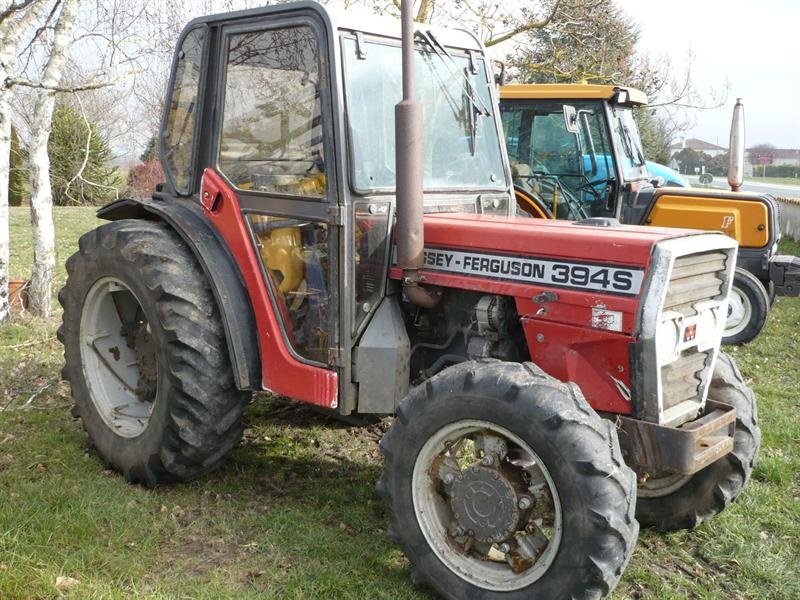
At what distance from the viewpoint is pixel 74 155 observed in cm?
1972

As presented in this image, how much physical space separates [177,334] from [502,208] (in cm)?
175

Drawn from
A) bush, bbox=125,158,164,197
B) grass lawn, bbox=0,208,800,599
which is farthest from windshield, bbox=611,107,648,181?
bush, bbox=125,158,164,197

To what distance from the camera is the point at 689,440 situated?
3.06m

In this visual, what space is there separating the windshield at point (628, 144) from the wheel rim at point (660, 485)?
5112 mm

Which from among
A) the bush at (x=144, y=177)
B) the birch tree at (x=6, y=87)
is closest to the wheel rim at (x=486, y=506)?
the birch tree at (x=6, y=87)

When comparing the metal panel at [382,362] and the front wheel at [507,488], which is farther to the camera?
the metal panel at [382,362]

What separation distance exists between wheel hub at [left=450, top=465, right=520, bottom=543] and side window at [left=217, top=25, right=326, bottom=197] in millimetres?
1400

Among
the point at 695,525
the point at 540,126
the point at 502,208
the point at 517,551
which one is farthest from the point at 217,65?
the point at 540,126

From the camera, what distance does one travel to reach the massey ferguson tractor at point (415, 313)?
3.08 meters

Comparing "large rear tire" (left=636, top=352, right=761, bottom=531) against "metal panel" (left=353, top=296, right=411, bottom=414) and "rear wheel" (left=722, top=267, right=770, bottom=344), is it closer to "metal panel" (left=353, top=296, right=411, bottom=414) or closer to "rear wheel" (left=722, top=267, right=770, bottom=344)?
"metal panel" (left=353, top=296, right=411, bottom=414)

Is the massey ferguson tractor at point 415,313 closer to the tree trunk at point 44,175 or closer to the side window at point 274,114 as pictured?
the side window at point 274,114

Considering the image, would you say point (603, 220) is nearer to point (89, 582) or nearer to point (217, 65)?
point (217, 65)

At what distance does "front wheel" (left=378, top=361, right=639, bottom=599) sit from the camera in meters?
2.84

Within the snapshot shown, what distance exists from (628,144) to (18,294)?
20.8 feet
